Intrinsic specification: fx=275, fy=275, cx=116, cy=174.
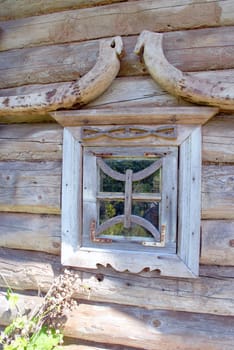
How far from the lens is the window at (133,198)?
47.4 inches

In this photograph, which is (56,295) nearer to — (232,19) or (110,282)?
(110,282)

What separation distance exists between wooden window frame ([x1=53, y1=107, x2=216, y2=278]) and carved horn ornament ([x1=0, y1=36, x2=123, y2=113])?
0.06 meters

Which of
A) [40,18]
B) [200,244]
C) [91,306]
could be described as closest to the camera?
[200,244]

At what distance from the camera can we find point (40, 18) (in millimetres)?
1436

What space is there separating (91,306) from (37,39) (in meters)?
1.37

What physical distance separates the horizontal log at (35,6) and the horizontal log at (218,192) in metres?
0.96

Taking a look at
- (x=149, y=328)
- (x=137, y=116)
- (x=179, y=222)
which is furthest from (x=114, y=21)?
(x=149, y=328)

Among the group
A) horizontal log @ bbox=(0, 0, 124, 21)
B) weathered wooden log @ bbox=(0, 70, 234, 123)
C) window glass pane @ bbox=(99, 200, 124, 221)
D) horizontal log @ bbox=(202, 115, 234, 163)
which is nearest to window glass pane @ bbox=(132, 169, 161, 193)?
window glass pane @ bbox=(99, 200, 124, 221)

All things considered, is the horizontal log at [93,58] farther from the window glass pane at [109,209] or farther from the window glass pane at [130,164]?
the window glass pane at [109,209]

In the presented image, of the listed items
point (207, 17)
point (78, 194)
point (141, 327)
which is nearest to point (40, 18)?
point (207, 17)

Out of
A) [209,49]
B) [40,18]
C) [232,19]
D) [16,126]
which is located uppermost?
[40,18]

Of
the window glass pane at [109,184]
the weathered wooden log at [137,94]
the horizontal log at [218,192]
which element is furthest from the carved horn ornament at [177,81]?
the window glass pane at [109,184]

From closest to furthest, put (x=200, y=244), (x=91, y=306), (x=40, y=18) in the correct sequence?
(x=200, y=244) < (x=91, y=306) < (x=40, y=18)

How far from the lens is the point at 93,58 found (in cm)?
134
